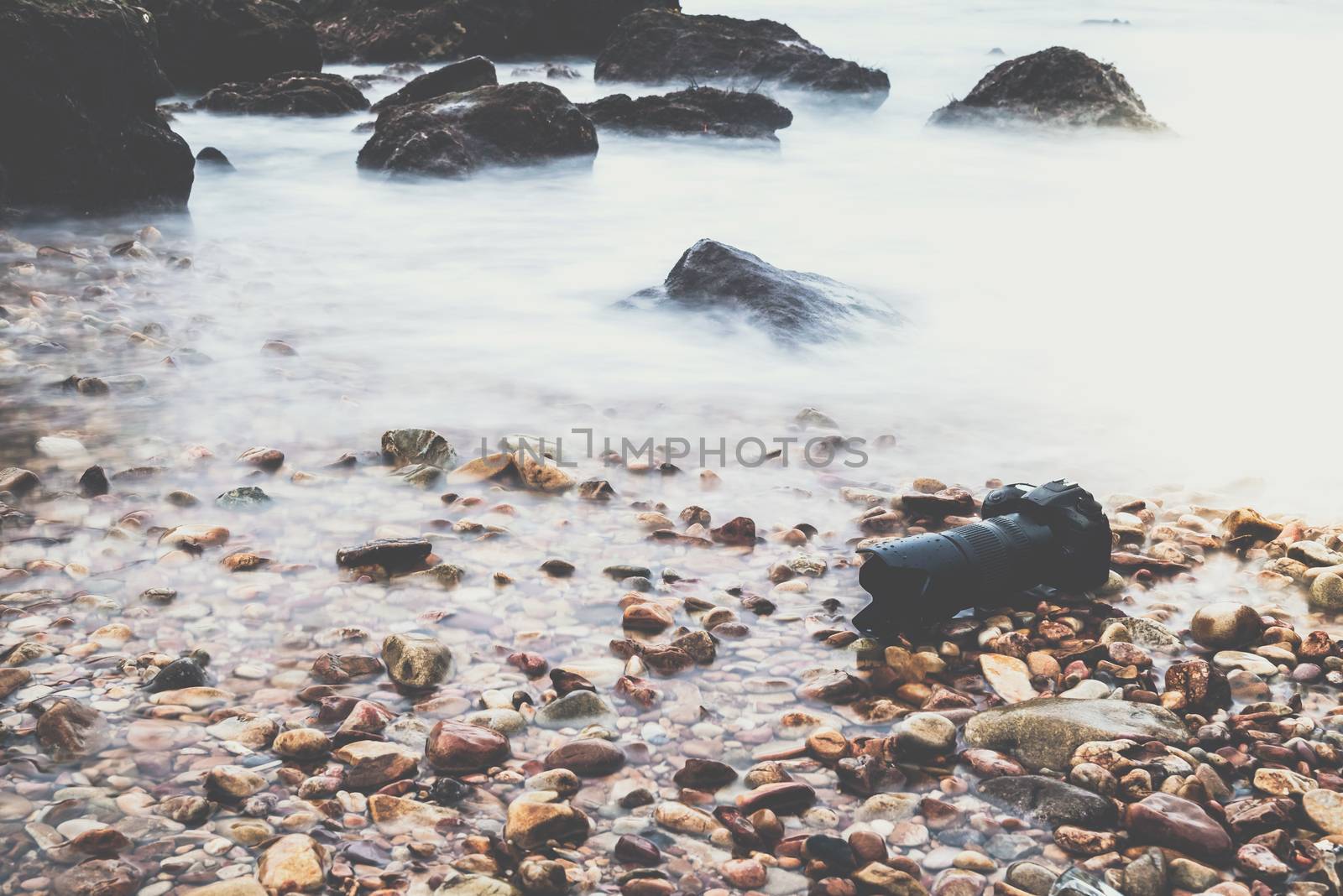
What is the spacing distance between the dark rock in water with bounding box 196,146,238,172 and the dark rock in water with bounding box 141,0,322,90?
528 cm

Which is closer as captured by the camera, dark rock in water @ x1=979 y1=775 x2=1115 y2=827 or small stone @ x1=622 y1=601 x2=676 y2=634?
dark rock in water @ x1=979 y1=775 x2=1115 y2=827

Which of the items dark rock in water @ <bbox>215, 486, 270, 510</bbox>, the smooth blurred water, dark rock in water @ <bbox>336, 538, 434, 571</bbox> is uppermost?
the smooth blurred water

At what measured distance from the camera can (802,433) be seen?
5059mm

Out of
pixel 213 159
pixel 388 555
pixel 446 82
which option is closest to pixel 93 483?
pixel 388 555

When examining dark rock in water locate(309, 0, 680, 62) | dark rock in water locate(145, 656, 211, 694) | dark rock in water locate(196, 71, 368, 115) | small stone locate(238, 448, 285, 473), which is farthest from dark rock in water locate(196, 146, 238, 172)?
dark rock in water locate(309, 0, 680, 62)

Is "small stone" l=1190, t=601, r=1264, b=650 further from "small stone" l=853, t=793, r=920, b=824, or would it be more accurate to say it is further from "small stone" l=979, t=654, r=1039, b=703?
"small stone" l=853, t=793, r=920, b=824

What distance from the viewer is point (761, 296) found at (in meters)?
6.46

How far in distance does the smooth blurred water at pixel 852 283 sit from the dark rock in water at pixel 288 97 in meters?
0.32

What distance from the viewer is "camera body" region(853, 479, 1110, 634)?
3154 millimetres

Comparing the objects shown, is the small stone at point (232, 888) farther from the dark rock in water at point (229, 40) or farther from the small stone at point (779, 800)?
the dark rock in water at point (229, 40)

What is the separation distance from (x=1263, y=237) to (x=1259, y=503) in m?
6.32

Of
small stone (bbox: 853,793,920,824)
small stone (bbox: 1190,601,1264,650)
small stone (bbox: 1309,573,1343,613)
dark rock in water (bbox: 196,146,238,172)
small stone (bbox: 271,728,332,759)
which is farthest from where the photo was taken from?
dark rock in water (bbox: 196,146,238,172)

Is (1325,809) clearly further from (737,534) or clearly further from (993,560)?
(737,534)

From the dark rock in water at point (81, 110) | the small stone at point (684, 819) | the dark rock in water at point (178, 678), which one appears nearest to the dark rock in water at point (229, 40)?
the dark rock in water at point (81, 110)
